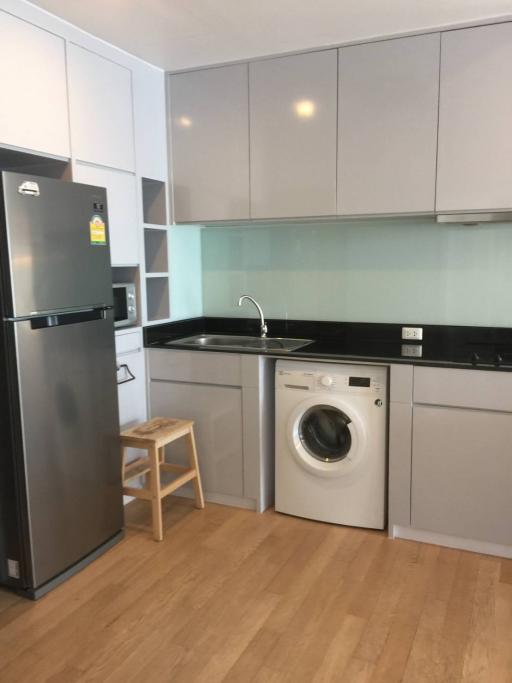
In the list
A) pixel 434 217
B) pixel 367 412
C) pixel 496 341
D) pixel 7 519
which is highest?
pixel 434 217

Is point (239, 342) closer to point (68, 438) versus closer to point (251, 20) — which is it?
point (68, 438)

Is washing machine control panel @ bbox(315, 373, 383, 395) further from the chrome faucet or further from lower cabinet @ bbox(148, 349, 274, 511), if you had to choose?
the chrome faucet

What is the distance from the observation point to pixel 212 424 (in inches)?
125

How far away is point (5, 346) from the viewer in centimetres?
215

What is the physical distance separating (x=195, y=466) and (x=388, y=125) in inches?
77.3

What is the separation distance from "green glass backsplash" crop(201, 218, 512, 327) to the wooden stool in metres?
0.98

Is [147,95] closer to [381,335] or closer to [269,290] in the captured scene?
[269,290]

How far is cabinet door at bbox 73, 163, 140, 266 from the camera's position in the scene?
2.88 metres

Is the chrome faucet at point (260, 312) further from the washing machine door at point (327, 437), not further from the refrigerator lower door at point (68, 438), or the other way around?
the refrigerator lower door at point (68, 438)

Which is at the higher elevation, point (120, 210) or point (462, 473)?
point (120, 210)

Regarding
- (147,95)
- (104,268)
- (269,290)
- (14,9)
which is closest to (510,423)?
(269,290)

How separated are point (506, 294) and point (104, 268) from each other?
200 cm

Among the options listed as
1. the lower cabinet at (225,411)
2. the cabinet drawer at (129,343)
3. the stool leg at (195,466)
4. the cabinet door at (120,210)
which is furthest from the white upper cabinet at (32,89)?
the stool leg at (195,466)

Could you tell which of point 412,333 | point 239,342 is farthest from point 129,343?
point 412,333
